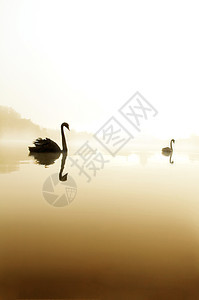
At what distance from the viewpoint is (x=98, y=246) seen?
6.45 ft

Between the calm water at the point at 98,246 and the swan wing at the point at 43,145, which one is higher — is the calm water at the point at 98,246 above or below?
below

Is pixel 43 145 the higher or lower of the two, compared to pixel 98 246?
higher

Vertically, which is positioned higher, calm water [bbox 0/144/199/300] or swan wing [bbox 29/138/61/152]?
swan wing [bbox 29/138/61/152]

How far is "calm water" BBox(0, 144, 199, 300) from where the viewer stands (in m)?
1.51

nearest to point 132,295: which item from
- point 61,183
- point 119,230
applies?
point 119,230

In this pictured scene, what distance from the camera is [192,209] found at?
302 centimetres

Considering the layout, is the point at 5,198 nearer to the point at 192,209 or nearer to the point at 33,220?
the point at 33,220

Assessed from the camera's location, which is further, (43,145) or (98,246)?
(43,145)

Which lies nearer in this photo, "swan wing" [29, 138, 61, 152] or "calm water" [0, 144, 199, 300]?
"calm water" [0, 144, 199, 300]

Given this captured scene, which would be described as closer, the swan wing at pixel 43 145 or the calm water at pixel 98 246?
the calm water at pixel 98 246

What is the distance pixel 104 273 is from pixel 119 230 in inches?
28.8

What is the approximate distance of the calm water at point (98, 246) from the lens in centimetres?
151

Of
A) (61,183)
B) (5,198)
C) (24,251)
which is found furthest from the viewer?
(61,183)

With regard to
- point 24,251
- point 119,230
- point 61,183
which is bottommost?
point 24,251
